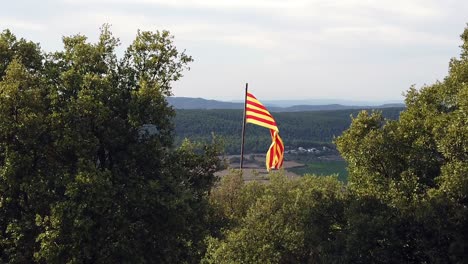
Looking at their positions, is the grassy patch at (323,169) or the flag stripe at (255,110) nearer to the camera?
the flag stripe at (255,110)

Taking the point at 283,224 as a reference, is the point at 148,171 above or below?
above

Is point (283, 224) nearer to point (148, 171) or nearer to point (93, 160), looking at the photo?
point (148, 171)

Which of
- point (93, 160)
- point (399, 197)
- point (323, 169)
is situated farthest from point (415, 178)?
point (323, 169)

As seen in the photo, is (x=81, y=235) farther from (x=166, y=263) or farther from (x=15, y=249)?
(x=166, y=263)

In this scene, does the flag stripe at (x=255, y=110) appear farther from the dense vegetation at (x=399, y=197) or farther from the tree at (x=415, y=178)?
the tree at (x=415, y=178)

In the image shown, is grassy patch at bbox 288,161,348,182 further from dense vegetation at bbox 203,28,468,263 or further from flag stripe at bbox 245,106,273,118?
dense vegetation at bbox 203,28,468,263

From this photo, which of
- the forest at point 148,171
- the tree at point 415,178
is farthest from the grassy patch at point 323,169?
the forest at point 148,171
